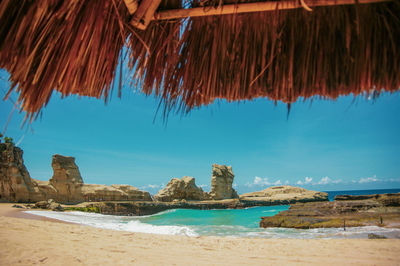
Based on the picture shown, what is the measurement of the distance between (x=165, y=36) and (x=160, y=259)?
4.26m

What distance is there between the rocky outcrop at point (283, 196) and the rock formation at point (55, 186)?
59.7 ft

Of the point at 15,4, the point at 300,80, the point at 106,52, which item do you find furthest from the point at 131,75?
the point at 300,80

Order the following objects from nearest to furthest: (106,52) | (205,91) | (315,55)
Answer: (106,52), (315,55), (205,91)

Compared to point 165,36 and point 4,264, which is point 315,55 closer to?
point 165,36

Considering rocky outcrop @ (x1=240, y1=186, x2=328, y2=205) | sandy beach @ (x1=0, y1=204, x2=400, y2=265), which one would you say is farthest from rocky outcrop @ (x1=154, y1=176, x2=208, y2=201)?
sandy beach @ (x1=0, y1=204, x2=400, y2=265)

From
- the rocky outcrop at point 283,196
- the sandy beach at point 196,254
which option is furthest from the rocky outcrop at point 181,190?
→ the sandy beach at point 196,254

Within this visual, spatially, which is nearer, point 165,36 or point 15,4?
point 15,4

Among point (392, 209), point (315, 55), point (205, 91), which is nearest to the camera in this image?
point (315, 55)

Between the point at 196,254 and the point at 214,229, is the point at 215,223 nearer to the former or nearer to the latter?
the point at 214,229

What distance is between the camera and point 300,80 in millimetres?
1566

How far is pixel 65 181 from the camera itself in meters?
23.4

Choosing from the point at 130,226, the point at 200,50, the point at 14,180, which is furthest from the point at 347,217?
the point at 14,180

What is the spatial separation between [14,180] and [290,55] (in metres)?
25.5

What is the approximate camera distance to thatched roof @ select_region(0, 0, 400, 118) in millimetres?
1119
